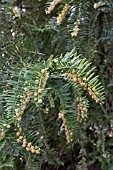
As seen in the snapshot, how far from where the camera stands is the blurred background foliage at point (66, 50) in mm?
536

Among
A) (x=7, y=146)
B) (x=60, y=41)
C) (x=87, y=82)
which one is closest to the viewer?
(x=87, y=82)

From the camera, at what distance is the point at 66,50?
628mm

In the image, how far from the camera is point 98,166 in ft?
2.33

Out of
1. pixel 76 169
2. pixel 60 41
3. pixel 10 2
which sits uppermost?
pixel 10 2

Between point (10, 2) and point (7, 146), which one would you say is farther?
point (10, 2)

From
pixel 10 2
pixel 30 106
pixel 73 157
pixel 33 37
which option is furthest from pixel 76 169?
pixel 10 2

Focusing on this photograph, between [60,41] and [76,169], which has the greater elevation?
[60,41]

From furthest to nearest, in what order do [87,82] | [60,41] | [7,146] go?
[60,41], [7,146], [87,82]

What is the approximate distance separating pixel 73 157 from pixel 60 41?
0.29 m

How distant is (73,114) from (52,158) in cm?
20

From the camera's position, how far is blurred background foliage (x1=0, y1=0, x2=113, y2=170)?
0.54 metres

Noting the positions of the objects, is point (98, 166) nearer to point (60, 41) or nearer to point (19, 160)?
point (19, 160)

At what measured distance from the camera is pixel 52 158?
0.60 m

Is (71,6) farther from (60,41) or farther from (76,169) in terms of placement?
(76,169)
